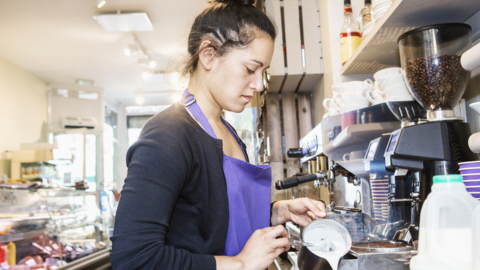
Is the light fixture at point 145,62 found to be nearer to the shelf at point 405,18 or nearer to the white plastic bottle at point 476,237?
the shelf at point 405,18

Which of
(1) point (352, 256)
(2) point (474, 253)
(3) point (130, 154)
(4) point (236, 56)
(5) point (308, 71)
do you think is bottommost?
(1) point (352, 256)

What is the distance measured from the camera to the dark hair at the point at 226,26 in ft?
3.42

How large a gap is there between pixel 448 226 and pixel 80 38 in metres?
5.66

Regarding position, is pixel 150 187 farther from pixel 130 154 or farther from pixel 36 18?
pixel 36 18

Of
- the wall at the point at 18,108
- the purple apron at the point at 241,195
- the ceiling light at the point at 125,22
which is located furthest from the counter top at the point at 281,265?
the wall at the point at 18,108

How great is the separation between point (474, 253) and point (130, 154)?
66 cm

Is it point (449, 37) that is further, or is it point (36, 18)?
point (36, 18)

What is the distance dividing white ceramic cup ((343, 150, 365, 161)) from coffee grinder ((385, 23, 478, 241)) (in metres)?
0.35

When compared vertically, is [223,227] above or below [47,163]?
below

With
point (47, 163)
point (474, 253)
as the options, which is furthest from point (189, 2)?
point (474, 253)

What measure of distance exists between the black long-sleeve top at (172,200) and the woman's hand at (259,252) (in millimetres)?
46

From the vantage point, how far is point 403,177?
3.71 feet

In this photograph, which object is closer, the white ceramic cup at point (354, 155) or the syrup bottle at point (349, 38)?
the white ceramic cup at point (354, 155)

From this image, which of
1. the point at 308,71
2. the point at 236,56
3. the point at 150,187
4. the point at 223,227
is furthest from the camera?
the point at 308,71
